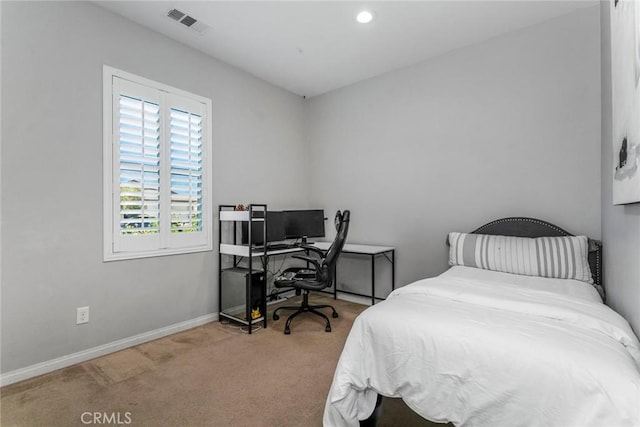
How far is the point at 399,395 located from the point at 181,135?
284 centimetres

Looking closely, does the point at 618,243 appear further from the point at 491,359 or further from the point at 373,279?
the point at 373,279

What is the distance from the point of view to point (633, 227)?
1.36m

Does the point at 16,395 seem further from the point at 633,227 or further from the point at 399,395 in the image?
the point at 633,227

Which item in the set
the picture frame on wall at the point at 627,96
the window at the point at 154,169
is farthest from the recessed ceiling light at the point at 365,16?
the window at the point at 154,169

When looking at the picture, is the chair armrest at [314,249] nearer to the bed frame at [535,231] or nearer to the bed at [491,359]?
the bed at [491,359]

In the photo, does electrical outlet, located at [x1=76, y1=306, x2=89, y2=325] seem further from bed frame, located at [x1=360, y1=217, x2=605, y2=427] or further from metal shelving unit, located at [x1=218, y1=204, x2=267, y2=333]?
bed frame, located at [x1=360, y1=217, x2=605, y2=427]

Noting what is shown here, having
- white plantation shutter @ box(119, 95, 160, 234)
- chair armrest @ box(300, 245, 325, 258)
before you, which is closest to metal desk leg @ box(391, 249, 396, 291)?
chair armrest @ box(300, 245, 325, 258)

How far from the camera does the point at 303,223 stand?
3.85 m

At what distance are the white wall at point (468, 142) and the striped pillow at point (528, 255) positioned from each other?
1.04ft

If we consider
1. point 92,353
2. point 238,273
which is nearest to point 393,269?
point 238,273

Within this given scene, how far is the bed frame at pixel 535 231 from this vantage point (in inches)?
94.7

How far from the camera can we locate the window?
8.24ft

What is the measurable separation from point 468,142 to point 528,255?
126 centimetres

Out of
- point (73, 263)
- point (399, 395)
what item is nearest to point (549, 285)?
point (399, 395)
